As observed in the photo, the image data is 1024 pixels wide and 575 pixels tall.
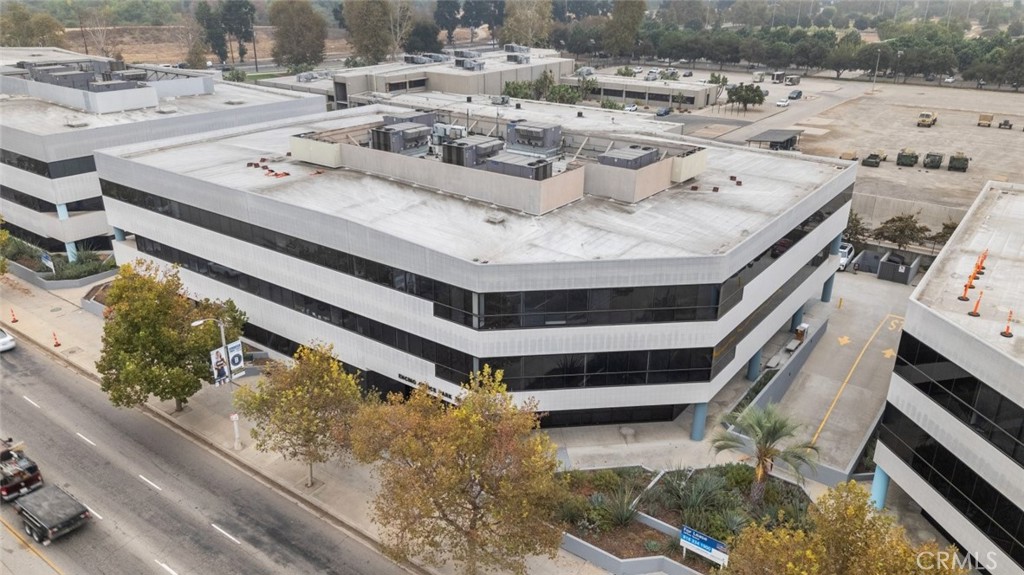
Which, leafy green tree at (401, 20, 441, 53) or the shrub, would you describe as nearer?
the shrub

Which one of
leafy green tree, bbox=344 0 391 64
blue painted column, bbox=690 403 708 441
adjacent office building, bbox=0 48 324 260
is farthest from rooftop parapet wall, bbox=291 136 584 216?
leafy green tree, bbox=344 0 391 64

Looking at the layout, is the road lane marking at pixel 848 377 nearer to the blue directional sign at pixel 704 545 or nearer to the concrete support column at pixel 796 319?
the concrete support column at pixel 796 319

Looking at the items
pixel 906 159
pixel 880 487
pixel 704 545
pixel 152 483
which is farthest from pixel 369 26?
pixel 704 545

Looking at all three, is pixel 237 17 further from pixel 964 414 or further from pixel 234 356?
pixel 964 414

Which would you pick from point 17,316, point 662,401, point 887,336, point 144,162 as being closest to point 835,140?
point 887,336

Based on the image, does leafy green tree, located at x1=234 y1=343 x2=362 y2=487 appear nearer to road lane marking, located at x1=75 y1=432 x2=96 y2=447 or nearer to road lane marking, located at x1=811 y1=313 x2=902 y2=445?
road lane marking, located at x1=75 y1=432 x2=96 y2=447

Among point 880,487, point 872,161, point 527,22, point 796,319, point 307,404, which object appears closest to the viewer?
point 307,404

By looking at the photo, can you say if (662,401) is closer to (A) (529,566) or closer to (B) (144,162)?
(A) (529,566)

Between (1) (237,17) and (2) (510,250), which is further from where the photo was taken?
(1) (237,17)
